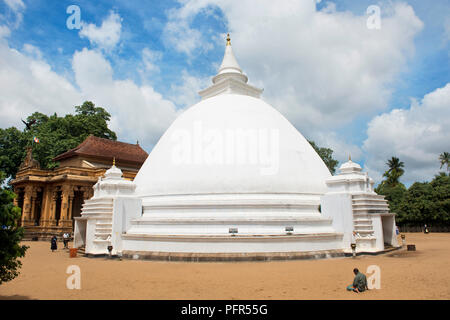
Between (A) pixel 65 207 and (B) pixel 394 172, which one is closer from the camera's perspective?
(A) pixel 65 207

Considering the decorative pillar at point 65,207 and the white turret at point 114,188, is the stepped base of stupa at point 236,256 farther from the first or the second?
the decorative pillar at point 65,207

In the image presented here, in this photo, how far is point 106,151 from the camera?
41.0 meters

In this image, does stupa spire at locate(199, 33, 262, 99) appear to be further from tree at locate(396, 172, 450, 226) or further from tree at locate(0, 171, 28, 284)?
tree at locate(396, 172, 450, 226)

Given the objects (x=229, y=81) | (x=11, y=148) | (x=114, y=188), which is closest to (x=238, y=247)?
(x=114, y=188)

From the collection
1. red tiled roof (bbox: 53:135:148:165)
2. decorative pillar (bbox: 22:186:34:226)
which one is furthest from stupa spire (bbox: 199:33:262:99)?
decorative pillar (bbox: 22:186:34:226)

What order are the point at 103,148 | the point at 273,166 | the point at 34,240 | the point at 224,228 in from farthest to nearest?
1. the point at 103,148
2. the point at 34,240
3. the point at 273,166
4. the point at 224,228

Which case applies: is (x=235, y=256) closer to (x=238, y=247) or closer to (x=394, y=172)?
(x=238, y=247)

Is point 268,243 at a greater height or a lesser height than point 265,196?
lesser

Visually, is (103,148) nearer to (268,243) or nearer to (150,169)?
(150,169)

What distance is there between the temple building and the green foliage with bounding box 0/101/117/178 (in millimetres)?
3653

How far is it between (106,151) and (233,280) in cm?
3401
